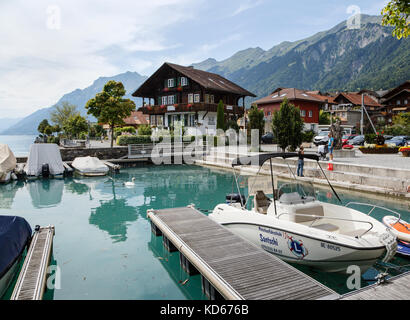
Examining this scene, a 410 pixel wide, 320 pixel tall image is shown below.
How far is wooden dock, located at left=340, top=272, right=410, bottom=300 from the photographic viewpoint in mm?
4641

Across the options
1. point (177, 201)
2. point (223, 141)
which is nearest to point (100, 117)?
point (223, 141)

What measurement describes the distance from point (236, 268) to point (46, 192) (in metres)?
16.8

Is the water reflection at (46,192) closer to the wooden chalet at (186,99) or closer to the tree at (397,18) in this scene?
the tree at (397,18)

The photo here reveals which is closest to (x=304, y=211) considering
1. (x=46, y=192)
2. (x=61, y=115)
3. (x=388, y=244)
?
(x=388, y=244)

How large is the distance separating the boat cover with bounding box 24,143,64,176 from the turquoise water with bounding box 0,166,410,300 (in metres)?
1.28

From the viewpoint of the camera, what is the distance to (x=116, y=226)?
459 inches

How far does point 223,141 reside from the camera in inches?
1468

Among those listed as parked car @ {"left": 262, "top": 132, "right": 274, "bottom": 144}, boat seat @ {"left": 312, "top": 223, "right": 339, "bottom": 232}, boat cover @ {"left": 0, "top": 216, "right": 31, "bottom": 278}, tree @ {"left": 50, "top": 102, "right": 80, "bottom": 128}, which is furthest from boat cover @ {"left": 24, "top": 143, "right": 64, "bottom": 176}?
tree @ {"left": 50, "top": 102, "right": 80, "bottom": 128}

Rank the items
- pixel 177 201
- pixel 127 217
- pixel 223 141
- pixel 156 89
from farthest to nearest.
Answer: pixel 156 89
pixel 223 141
pixel 177 201
pixel 127 217

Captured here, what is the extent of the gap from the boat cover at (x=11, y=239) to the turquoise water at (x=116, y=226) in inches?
42.3

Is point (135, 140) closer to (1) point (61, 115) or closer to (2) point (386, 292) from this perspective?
(2) point (386, 292)

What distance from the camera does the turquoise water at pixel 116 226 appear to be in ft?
22.3
